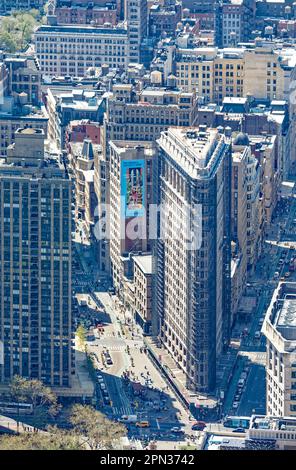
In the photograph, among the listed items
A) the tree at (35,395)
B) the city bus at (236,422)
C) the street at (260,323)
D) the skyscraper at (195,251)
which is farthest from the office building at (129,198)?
the city bus at (236,422)

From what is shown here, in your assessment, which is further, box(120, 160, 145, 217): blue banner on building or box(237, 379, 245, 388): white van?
box(120, 160, 145, 217): blue banner on building

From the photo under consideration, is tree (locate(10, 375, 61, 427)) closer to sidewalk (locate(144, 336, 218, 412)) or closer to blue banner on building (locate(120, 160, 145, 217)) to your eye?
sidewalk (locate(144, 336, 218, 412))

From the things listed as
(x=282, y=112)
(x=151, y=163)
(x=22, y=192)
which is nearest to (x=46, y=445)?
(x=22, y=192)

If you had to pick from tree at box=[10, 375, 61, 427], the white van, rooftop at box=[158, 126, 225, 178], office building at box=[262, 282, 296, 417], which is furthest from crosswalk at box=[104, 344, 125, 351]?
office building at box=[262, 282, 296, 417]

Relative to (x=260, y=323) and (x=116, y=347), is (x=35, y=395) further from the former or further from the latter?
(x=260, y=323)

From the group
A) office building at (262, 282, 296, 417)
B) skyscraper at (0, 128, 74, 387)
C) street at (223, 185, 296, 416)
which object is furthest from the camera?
street at (223, 185, 296, 416)

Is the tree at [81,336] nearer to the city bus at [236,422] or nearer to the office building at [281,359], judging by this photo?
the city bus at [236,422]
